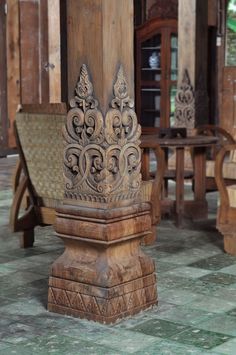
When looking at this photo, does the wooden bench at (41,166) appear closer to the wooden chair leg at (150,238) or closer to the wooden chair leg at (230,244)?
the wooden chair leg at (150,238)

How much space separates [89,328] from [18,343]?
1.18 feet

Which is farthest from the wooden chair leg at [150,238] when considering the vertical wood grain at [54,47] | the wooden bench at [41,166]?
the vertical wood grain at [54,47]

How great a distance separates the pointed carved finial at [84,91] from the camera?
3.59m

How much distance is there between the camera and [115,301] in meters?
3.57

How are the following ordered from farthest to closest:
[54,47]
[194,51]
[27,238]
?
[54,47] < [194,51] < [27,238]

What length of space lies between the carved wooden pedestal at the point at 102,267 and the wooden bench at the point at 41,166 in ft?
3.08

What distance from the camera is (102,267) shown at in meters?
3.59

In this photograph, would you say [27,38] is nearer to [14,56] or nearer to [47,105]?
[14,56]

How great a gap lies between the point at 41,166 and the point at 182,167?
1.43 metres

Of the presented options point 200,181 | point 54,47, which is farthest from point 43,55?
point 200,181

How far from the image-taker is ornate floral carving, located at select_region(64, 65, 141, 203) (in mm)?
3551

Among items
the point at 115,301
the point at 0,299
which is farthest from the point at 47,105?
the point at 115,301

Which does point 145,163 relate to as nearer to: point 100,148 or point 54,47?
point 100,148

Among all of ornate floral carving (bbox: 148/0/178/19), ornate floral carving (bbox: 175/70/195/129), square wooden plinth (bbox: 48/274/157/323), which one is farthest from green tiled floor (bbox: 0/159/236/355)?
ornate floral carving (bbox: 148/0/178/19)
